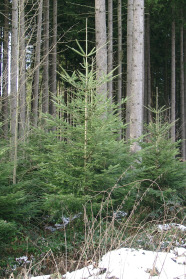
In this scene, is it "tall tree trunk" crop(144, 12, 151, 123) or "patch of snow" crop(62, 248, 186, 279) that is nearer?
"patch of snow" crop(62, 248, 186, 279)

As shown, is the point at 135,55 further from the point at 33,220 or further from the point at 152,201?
the point at 33,220

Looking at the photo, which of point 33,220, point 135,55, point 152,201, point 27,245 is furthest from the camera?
point 135,55

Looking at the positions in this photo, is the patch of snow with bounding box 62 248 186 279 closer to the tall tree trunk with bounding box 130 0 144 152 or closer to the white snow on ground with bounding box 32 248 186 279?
the white snow on ground with bounding box 32 248 186 279

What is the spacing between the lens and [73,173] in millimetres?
5402

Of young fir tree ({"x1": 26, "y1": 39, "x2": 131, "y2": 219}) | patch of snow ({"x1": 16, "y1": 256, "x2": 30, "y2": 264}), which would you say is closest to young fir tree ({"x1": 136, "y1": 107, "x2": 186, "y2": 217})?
young fir tree ({"x1": 26, "y1": 39, "x2": 131, "y2": 219})

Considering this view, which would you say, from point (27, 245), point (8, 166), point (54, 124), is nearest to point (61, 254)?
point (27, 245)

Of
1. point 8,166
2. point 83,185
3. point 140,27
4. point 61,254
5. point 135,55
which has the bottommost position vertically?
point 61,254

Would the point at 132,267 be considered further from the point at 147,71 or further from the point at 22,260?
the point at 147,71

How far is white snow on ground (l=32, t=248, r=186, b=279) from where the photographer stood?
11.6ft

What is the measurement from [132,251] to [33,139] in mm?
4094

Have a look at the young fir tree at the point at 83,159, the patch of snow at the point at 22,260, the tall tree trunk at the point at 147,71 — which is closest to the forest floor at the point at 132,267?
the patch of snow at the point at 22,260

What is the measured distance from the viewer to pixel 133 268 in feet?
12.3

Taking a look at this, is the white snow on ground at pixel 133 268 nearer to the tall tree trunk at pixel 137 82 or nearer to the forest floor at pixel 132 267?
the forest floor at pixel 132 267

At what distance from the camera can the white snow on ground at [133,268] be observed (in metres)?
3.53
